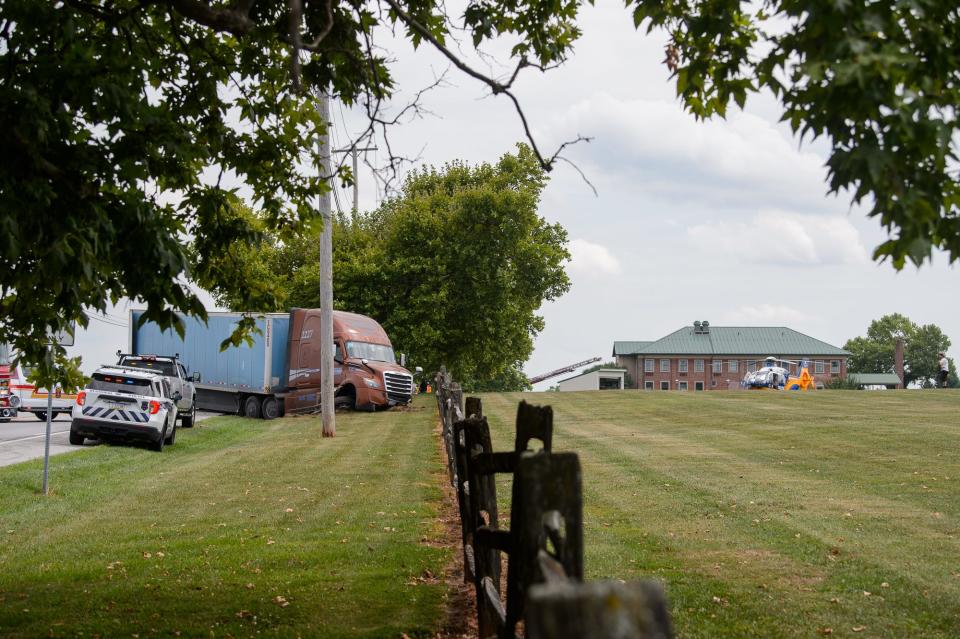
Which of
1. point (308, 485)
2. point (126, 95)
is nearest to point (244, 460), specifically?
point (308, 485)

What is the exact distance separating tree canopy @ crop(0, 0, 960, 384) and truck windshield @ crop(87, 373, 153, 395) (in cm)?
1343

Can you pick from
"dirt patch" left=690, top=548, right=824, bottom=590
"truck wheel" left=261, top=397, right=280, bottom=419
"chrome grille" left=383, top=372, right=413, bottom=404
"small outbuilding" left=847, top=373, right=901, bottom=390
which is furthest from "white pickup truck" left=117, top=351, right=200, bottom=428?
"small outbuilding" left=847, top=373, right=901, bottom=390

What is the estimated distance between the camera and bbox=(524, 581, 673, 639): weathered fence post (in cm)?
187

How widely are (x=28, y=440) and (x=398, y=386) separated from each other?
50.4 feet

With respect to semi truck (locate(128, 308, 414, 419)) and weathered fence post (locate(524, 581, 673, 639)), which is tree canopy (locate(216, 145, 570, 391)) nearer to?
semi truck (locate(128, 308, 414, 419))

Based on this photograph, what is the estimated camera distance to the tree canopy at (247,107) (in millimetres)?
4582

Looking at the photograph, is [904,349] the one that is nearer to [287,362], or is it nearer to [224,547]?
[287,362]

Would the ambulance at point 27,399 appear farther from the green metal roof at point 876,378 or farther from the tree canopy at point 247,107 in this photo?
the green metal roof at point 876,378

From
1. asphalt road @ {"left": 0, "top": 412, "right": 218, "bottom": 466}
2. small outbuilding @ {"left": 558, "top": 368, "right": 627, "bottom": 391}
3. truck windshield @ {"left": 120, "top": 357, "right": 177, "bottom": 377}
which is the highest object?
small outbuilding @ {"left": 558, "top": 368, "right": 627, "bottom": 391}

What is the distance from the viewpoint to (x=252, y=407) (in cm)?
3984

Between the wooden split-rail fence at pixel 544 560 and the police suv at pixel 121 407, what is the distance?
18485 millimetres

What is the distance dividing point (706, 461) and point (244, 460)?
9308mm

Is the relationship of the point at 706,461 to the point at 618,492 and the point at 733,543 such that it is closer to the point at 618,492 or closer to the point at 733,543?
the point at 618,492

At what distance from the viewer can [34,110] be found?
716cm
